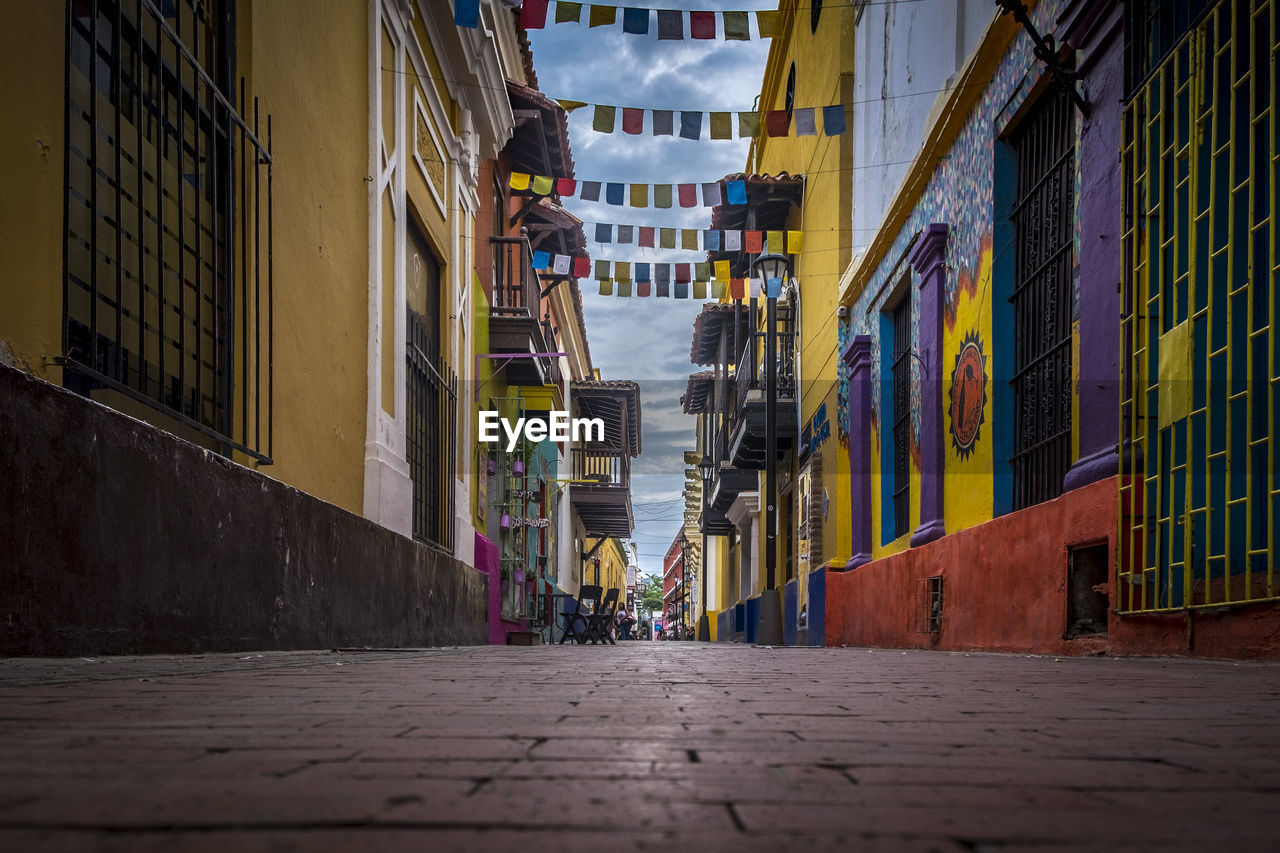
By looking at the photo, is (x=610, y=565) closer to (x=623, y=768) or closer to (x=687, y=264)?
(x=687, y=264)

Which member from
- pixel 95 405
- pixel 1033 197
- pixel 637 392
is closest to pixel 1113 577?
pixel 1033 197

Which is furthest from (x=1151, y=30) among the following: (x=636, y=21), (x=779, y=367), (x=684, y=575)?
(x=684, y=575)

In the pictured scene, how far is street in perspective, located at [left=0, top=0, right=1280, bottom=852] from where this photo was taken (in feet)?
4.95

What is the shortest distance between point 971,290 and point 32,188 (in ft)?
22.4

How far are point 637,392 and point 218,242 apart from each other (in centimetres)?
2574

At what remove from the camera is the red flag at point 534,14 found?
10.0 meters

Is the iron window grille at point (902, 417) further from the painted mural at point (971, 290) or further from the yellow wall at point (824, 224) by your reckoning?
the yellow wall at point (824, 224)

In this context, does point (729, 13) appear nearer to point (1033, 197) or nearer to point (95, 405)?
point (1033, 197)

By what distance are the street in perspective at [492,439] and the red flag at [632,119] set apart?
42mm

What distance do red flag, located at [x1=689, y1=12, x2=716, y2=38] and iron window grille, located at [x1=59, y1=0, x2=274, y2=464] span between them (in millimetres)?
4933

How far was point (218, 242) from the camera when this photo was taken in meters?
5.97

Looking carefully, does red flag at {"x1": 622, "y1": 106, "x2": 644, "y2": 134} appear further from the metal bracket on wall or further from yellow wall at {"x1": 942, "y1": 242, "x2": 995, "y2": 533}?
the metal bracket on wall

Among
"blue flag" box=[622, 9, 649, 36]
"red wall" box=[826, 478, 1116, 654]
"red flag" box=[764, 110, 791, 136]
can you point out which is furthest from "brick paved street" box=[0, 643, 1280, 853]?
"red flag" box=[764, 110, 791, 136]

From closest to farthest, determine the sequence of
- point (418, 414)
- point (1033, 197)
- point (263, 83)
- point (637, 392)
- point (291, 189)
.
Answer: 1. point (263, 83)
2. point (291, 189)
3. point (1033, 197)
4. point (418, 414)
5. point (637, 392)
